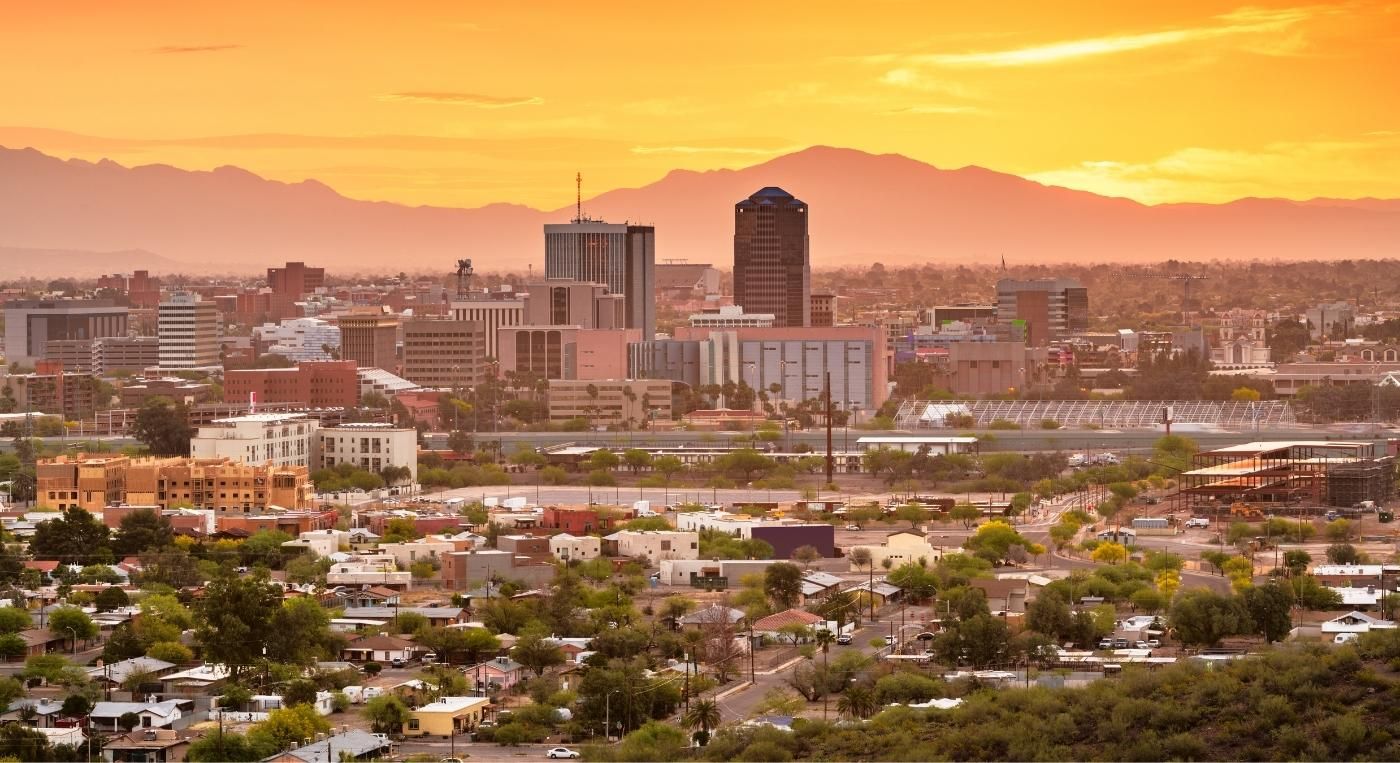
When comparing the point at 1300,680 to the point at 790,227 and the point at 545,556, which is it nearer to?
the point at 545,556

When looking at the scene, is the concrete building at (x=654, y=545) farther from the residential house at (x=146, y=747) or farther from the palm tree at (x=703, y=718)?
the residential house at (x=146, y=747)

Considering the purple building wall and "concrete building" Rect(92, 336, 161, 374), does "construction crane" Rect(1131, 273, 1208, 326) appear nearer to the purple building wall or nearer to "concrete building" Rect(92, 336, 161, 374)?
"concrete building" Rect(92, 336, 161, 374)

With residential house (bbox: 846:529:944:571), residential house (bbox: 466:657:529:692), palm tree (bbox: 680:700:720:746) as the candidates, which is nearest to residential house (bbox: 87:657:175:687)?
residential house (bbox: 466:657:529:692)

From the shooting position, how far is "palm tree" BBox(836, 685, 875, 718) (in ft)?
56.9

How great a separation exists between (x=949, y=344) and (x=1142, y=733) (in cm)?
5838

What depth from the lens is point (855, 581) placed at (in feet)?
84.7

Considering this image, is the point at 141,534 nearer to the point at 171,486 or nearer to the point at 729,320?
the point at 171,486

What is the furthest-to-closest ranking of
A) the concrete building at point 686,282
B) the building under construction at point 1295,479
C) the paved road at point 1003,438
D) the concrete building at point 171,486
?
the concrete building at point 686,282 < the paved road at point 1003,438 < the building under construction at point 1295,479 < the concrete building at point 171,486

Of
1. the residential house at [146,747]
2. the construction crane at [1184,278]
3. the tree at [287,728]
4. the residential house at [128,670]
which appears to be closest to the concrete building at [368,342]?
the construction crane at [1184,278]

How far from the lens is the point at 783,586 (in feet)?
79.0

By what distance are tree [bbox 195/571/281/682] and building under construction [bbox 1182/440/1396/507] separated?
51.8 ft

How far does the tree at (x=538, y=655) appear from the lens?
789 inches

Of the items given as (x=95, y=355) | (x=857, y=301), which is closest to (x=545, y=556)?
(x=95, y=355)

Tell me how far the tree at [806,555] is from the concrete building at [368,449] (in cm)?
1155
